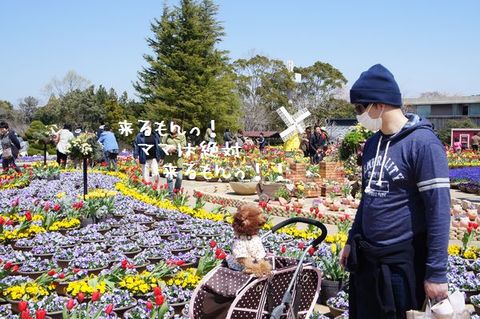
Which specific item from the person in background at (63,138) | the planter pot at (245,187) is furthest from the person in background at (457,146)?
the person in background at (63,138)

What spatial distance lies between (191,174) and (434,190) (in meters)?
16.1

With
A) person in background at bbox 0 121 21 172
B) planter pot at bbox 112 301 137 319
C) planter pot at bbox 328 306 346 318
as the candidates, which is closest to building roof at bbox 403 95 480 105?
person in background at bbox 0 121 21 172

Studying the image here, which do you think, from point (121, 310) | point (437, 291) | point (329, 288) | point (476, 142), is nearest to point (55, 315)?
point (121, 310)

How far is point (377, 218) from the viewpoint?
291cm

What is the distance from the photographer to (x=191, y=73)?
4081 centimetres

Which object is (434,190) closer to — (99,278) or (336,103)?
(99,278)

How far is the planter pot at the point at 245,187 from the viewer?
1389 cm

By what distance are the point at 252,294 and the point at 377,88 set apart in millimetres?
1448

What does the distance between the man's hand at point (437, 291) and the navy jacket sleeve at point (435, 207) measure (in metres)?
0.02

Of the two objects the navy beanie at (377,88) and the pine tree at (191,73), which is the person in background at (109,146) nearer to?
the navy beanie at (377,88)

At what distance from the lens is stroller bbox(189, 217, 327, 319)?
3473mm

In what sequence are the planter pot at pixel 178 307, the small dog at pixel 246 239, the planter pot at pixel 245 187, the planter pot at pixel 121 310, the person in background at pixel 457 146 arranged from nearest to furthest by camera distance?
1. the small dog at pixel 246 239
2. the planter pot at pixel 121 310
3. the planter pot at pixel 178 307
4. the planter pot at pixel 245 187
5. the person in background at pixel 457 146

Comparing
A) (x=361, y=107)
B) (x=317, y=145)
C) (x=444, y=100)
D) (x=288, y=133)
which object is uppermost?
(x=444, y=100)

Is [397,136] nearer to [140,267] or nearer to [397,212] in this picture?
[397,212]
